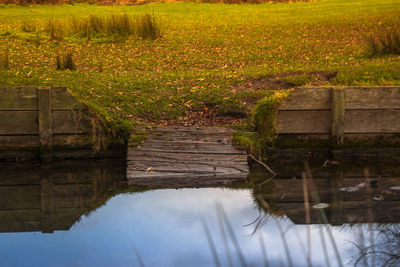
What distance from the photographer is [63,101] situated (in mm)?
7309

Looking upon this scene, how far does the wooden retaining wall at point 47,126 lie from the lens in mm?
7203

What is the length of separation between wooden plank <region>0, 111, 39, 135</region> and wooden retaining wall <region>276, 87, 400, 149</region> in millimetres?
3778

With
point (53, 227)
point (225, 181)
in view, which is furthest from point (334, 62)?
point (53, 227)

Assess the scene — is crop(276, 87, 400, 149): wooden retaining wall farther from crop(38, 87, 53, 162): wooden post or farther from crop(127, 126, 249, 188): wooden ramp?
crop(38, 87, 53, 162): wooden post

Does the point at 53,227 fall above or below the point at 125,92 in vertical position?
below

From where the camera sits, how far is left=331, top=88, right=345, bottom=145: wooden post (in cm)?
748

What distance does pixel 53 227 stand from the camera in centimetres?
493

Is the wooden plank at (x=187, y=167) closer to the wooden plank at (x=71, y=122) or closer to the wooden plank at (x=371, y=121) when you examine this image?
the wooden plank at (x=71, y=122)

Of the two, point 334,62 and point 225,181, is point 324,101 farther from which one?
point 334,62

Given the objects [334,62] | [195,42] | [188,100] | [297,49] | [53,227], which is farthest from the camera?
[195,42]

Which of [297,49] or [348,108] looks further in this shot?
[297,49]

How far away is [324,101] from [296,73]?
3150 mm

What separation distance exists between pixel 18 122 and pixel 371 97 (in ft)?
18.0

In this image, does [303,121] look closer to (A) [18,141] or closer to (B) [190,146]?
(B) [190,146]
